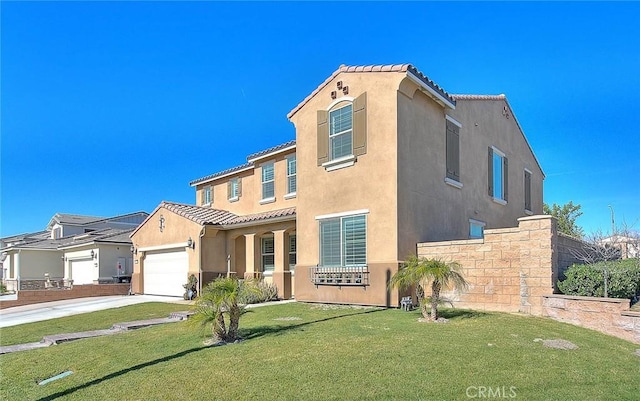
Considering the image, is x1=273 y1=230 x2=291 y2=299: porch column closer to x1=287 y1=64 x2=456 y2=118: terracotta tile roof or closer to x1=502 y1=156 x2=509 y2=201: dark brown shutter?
x1=287 y1=64 x2=456 y2=118: terracotta tile roof

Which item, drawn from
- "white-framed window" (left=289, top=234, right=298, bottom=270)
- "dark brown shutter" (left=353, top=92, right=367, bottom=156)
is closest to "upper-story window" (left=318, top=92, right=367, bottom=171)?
"dark brown shutter" (left=353, top=92, right=367, bottom=156)

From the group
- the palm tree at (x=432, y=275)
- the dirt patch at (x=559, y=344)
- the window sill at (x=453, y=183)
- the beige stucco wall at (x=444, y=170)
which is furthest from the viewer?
the window sill at (x=453, y=183)

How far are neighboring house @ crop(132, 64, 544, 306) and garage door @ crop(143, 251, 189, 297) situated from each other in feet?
0.85

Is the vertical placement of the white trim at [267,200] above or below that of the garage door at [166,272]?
above

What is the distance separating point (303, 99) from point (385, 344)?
1092cm

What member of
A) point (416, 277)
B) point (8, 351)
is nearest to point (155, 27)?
point (8, 351)

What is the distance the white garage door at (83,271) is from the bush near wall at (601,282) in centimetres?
2808

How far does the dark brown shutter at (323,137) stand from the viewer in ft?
50.5

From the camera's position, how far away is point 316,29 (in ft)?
51.7

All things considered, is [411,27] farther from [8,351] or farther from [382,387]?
[8,351]

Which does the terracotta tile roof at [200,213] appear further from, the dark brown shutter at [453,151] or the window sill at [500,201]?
the window sill at [500,201]

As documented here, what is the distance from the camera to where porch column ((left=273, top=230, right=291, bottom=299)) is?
17.9 meters

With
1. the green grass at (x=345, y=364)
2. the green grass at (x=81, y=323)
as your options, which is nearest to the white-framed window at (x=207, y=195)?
the green grass at (x=81, y=323)

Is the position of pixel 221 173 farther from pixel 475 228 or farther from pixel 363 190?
pixel 475 228
